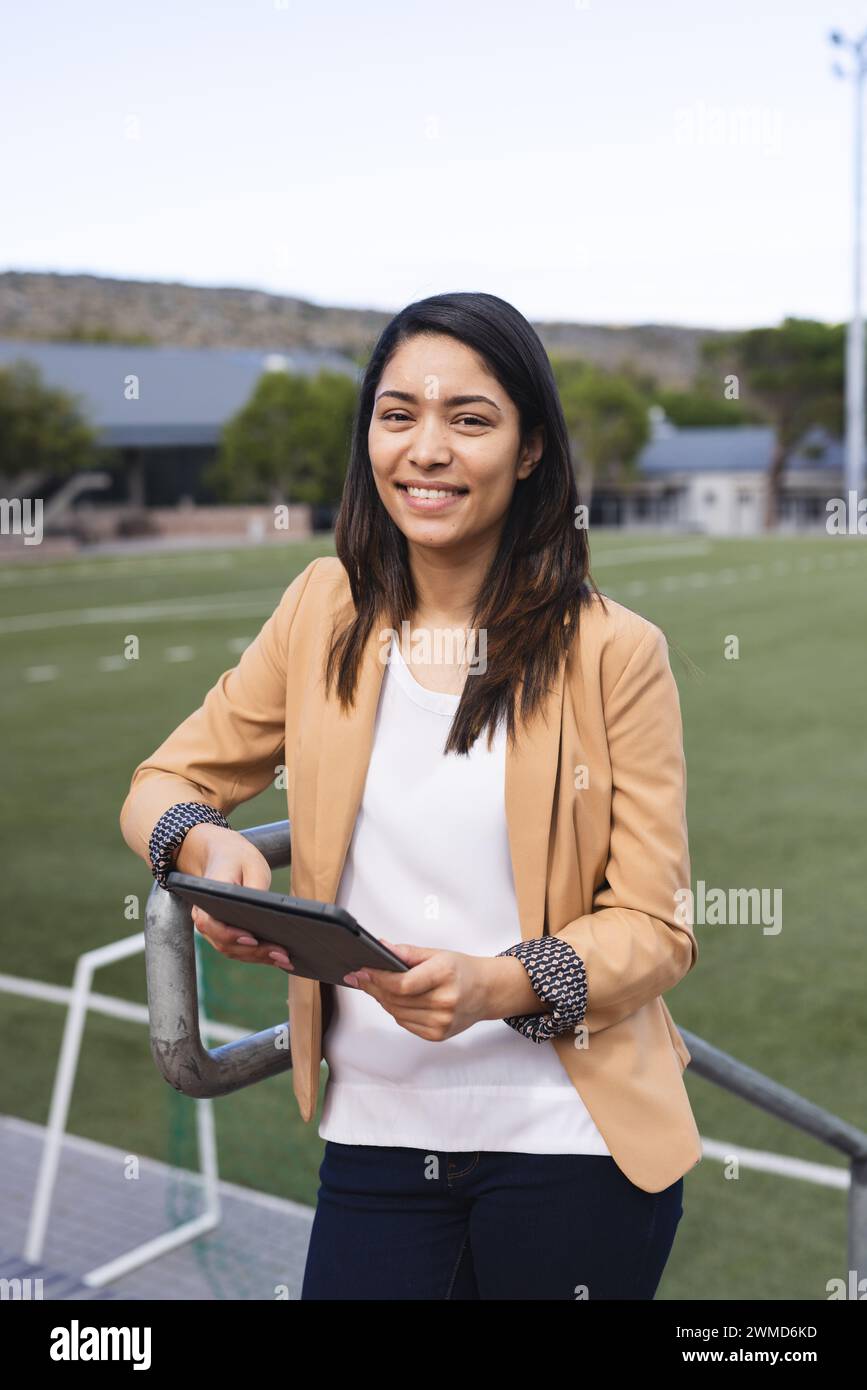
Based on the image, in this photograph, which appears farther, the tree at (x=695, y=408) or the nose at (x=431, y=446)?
the tree at (x=695, y=408)

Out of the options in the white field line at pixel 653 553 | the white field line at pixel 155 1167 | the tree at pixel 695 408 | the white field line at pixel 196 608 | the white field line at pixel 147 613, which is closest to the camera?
the white field line at pixel 155 1167

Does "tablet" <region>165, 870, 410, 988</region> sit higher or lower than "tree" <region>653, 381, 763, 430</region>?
lower

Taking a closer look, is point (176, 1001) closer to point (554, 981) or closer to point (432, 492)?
point (554, 981)

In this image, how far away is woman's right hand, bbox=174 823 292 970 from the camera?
1.53 metres

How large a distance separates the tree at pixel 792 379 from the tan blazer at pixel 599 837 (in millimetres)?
68393

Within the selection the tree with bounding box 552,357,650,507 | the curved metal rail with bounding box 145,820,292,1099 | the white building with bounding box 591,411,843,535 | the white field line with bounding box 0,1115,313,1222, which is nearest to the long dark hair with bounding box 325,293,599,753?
the curved metal rail with bounding box 145,820,292,1099

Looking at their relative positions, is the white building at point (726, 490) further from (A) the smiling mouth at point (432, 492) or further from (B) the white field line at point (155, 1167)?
(A) the smiling mouth at point (432, 492)

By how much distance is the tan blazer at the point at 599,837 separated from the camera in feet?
5.21

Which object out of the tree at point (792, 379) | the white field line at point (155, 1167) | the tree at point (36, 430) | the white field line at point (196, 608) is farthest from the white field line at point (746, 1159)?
the tree at point (792, 379)

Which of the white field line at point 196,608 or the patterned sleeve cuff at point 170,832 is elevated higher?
the patterned sleeve cuff at point 170,832

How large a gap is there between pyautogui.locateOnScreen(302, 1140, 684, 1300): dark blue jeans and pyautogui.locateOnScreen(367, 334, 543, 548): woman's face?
0.70 metres

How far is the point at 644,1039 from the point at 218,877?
1.66 ft

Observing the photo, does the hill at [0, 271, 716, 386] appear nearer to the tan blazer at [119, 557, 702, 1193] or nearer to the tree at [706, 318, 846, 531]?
the tree at [706, 318, 846, 531]
